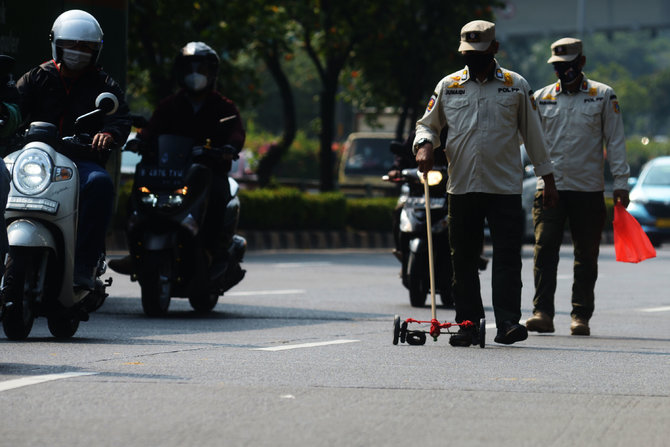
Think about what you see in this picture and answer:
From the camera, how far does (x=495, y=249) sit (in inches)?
346

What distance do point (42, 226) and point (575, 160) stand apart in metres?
3.63

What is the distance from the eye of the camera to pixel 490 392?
253 inches

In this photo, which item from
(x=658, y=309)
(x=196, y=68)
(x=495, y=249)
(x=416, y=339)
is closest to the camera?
(x=416, y=339)

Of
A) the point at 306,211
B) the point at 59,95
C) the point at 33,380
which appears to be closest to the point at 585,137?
the point at 59,95

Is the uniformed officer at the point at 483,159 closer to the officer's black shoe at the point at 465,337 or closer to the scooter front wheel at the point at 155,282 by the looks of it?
the officer's black shoe at the point at 465,337

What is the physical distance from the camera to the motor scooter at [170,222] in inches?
412

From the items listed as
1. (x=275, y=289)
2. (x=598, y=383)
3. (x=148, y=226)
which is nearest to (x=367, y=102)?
(x=275, y=289)

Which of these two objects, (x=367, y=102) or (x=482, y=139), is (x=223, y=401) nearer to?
(x=482, y=139)

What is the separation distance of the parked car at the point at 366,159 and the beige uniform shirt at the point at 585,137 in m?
22.8

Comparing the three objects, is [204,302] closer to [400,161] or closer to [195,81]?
[195,81]

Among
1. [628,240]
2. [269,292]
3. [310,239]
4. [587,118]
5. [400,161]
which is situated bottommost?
[310,239]

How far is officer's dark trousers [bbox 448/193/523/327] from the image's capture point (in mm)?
8695

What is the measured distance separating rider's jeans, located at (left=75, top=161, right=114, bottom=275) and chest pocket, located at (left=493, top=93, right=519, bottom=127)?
216 cm

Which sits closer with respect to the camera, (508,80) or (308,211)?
(508,80)
